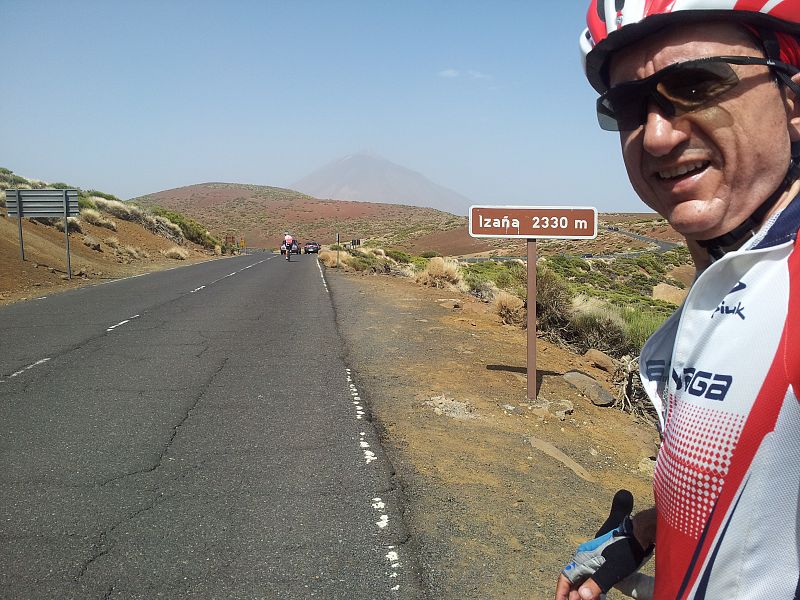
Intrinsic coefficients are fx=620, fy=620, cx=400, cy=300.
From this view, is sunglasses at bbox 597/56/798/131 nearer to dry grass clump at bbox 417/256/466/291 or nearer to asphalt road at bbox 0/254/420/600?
asphalt road at bbox 0/254/420/600

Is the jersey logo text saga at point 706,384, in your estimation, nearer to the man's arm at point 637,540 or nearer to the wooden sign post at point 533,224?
the man's arm at point 637,540

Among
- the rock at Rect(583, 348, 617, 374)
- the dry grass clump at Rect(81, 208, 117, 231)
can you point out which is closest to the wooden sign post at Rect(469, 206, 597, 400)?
the rock at Rect(583, 348, 617, 374)

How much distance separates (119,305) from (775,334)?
48.7ft

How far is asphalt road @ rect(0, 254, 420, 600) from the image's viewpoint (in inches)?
128

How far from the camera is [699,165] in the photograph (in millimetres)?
1221

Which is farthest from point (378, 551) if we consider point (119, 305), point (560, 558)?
point (119, 305)

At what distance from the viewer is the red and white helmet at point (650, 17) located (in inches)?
44.7

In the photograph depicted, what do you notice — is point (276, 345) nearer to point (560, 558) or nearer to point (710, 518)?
point (560, 558)

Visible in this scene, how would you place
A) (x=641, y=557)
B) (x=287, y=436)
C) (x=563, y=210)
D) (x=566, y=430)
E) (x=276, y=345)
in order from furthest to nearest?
(x=276, y=345), (x=563, y=210), (x=566, y=430), (x=287, y=436), (x=641, y=557)

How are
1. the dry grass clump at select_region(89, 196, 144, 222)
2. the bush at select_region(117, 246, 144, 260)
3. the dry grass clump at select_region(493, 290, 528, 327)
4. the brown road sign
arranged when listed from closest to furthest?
the brown road sign → the dry grass clump at select_region(493, 290, 528, 327) → the bush at select_region(117, 246, 144, 260) → the dry grass clump at select_region(89, 196, 144, 222)

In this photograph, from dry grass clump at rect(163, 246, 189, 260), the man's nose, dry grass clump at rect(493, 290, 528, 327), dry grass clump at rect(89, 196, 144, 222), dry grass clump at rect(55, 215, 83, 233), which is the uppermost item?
dry grass clump at rect(89, 196, 144, 222)

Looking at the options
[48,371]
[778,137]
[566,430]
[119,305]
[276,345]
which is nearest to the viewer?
[778,137]

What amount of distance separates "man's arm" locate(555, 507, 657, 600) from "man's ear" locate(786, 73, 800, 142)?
80 centimetres

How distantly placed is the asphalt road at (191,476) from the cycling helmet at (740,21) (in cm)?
262
